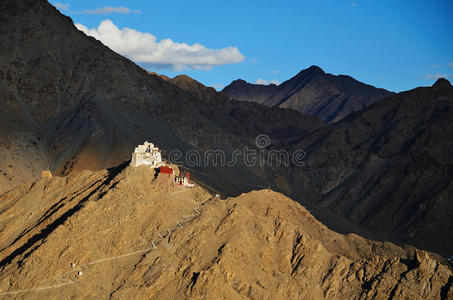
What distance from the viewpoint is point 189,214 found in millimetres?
56781

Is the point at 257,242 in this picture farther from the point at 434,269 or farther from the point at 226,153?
the point at 226,153

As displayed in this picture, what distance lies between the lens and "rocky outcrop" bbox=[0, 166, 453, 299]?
5031 centimetres

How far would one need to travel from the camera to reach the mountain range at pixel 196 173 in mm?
52969

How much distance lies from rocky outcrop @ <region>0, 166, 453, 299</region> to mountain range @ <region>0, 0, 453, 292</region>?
0.17m

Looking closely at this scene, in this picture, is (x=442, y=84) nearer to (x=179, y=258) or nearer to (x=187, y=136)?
(x=187, y=136)

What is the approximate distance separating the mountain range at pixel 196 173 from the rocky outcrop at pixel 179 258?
0.17 metres

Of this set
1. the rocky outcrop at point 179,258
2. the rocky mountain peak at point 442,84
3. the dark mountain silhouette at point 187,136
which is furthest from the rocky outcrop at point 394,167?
the rocky outcrop at point 179,258

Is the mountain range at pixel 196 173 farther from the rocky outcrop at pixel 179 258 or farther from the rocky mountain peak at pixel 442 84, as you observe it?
the rocky mountain peak at pixel 442 84

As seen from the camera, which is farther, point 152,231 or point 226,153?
point 226,153

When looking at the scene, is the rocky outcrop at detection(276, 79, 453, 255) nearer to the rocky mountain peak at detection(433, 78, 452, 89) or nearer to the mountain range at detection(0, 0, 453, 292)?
the rocky mountain peak at detection(433, 78, 452, 89)

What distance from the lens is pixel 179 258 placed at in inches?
2066

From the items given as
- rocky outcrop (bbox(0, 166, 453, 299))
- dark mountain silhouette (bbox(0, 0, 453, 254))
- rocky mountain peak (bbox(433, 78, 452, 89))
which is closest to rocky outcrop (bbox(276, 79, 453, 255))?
rocky mountain peak (bbox(433, 78, 452, 89))

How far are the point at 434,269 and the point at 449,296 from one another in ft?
8.80

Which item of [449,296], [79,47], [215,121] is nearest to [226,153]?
[215,121]
